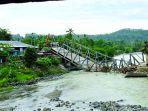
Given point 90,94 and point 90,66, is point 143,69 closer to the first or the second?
point 90,66

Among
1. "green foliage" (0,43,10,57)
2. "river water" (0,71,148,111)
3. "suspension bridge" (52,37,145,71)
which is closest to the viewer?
"river water" (0,71,148,111)

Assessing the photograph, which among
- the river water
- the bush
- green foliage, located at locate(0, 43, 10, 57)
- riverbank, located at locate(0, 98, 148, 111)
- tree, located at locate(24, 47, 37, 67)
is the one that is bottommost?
the river water

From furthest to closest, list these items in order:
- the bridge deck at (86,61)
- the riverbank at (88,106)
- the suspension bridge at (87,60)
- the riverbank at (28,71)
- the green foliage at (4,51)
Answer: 1. the bridge deck at (86,61)
2. the suspension bridge at (87,60)
3. the green foliage at (4,51)
4. the riverbank at (28,71)
5. the riverbank at (88,106)

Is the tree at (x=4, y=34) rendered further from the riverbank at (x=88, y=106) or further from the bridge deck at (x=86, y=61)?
the riverbank at (x=88, y=106)

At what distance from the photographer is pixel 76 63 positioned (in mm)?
55875

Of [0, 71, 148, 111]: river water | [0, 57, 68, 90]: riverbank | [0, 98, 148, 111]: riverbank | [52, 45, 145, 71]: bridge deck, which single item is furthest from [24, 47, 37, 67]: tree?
[0, 98, 148, 111]: riverbank

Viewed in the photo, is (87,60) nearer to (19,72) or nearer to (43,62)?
(43,62)

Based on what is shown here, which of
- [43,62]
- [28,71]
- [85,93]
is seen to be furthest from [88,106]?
[43,62]

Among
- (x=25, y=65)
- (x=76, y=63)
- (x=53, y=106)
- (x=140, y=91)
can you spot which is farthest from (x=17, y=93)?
(x=76, y=63)

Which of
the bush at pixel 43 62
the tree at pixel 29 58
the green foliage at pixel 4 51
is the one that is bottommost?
the bush at pixel 43 62

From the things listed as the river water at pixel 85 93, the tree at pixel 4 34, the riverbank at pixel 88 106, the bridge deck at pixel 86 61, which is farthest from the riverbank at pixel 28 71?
the tree at pixel 4 34

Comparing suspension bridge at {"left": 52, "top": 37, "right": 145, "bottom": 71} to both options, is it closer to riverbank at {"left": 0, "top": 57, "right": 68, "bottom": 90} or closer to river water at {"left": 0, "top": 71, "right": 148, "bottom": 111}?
riverbank at {"left": 0, "top": 57, "right": 68, "bottom": 90}

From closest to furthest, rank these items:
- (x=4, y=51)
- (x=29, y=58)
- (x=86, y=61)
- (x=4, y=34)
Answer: (x=29, y=58) → (x=4, y=51) → (x=86, y=61) → (x=4, y=34)

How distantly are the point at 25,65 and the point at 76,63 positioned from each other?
1017cm
